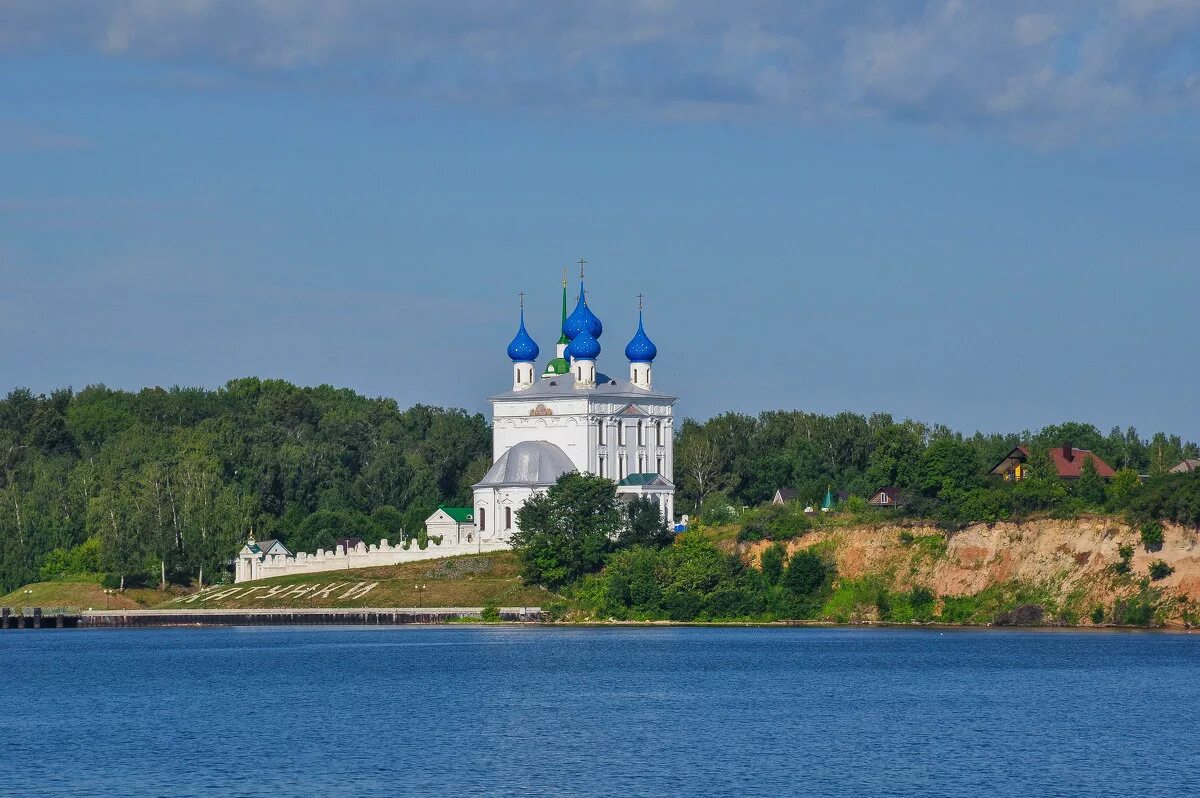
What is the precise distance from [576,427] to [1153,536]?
33.5m

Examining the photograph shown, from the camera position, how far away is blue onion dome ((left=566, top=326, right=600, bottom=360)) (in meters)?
104

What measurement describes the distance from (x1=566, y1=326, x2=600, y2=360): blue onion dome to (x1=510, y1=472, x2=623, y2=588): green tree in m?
14.2

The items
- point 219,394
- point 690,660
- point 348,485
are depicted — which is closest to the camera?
point 690,660

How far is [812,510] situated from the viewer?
3738 inches

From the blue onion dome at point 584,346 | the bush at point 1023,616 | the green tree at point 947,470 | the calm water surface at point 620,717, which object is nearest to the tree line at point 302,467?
the green tree at point 947,470

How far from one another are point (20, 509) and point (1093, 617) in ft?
184

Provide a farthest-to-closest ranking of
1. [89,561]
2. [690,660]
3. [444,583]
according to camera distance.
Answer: [89,561] < [444,583] < [690,660]

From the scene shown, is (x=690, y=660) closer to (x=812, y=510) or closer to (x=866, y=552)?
(x=866, y=552)

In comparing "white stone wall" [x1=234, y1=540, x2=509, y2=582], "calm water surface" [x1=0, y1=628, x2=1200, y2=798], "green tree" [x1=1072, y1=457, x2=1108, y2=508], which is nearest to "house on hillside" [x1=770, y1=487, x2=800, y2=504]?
"white stone wall" [x1=234, y1=540, x2=509, y2=582]

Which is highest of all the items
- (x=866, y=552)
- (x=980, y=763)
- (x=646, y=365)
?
(x=646, y=365)

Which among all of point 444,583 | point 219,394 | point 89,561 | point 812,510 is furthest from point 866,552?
point 219,394

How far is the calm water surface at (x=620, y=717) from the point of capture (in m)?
40.0

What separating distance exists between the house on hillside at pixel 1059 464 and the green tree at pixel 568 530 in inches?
734

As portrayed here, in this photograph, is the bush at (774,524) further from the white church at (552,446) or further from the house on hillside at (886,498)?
the white church at (552,446)
